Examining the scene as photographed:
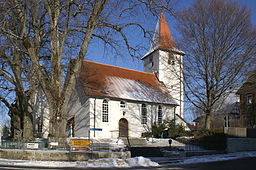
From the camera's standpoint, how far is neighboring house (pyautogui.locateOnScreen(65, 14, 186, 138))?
27.1 meters

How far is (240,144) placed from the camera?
787 inches

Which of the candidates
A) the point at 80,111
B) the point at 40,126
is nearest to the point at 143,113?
the point at 80,111

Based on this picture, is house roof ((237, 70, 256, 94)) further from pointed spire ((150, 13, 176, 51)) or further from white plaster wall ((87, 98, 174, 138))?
white plaster wall ((87, 98, 174, 138))

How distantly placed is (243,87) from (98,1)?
54.0ft

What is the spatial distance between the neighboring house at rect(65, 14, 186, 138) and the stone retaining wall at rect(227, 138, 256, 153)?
6.41 meters

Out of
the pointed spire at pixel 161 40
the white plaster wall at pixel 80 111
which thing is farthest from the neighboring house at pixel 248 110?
the white plaster wall at pixel 80 111

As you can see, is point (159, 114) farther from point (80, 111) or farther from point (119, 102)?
point (80, 111)

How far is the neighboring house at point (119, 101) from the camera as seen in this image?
88.8 ft

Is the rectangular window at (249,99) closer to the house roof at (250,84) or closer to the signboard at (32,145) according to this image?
the house roof at (250,84)

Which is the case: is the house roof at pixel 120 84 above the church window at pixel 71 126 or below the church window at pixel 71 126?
above

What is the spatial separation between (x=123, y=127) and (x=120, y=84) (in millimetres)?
5294

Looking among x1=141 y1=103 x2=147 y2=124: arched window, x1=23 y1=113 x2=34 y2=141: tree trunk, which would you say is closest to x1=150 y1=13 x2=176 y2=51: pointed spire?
x1=141 y1=103 x2=147 y2=124: arched window

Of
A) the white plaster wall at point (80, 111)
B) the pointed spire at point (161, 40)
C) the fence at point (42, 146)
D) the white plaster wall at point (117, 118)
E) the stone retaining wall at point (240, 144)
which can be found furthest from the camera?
the white plaster wall at point (117, 118)

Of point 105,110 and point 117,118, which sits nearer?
point 105,110
